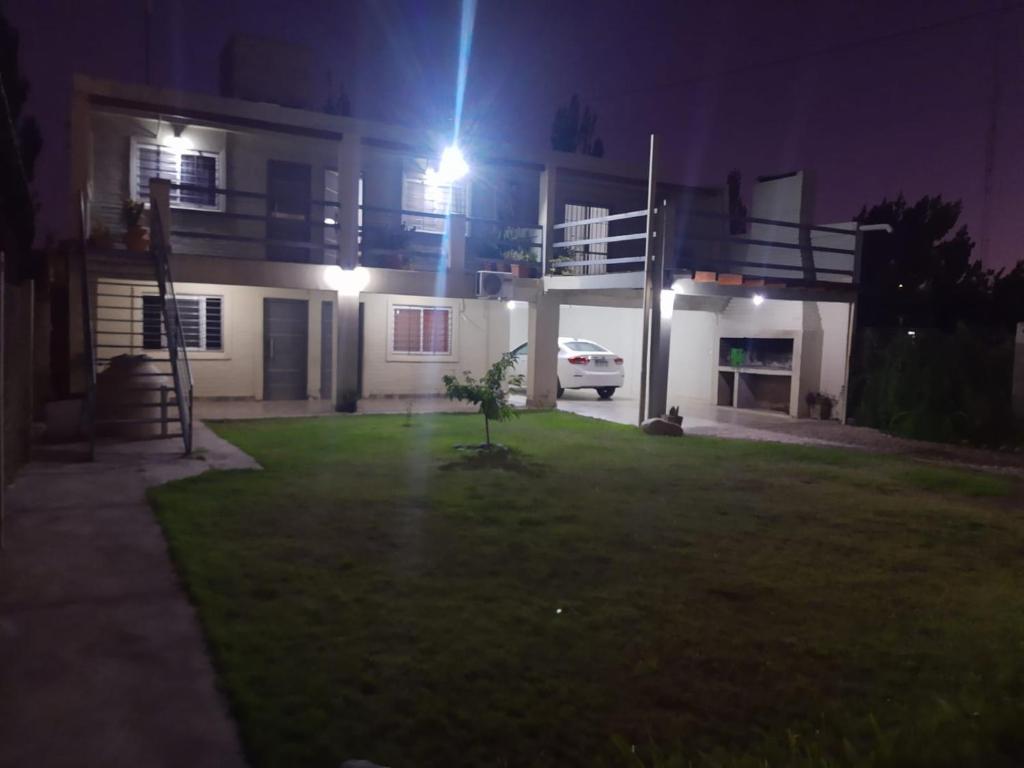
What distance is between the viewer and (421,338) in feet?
56.6

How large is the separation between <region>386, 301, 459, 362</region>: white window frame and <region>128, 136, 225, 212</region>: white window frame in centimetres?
391

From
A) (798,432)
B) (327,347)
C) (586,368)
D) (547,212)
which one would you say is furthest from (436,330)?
(798,432)

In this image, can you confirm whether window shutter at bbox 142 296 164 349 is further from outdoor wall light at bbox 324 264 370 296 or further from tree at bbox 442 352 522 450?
tree at bbox 442 352 522 450

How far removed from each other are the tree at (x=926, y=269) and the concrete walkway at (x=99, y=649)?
2729cm

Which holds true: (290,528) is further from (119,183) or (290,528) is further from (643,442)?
(119,183)

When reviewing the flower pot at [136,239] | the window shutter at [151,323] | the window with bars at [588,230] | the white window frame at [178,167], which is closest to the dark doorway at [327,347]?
the white window frame at [178,167]

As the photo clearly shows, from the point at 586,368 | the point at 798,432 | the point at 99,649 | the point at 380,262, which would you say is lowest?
the point at 99,649

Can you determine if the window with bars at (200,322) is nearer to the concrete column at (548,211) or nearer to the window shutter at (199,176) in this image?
the window shutter at (199,176)

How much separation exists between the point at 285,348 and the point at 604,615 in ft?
40.2

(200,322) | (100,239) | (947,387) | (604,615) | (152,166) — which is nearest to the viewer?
(604,615)

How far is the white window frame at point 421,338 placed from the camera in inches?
661

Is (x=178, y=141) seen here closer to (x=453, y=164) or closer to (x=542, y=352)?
(x=453, y=164)

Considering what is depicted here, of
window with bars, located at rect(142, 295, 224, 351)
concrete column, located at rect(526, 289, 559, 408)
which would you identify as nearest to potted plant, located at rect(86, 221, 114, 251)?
window with bars, located at rect(142, 295, 224, 351)

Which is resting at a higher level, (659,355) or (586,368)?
(659,355)
